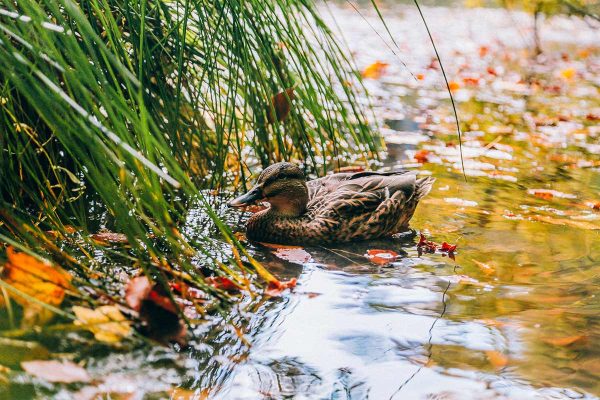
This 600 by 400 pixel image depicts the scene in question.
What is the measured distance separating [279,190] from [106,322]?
1.58m

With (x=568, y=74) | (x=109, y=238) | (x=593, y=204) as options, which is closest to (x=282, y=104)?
(x=109, y=238)

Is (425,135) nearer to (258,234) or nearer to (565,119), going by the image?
(565,119)

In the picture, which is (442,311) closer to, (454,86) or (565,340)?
(565,340)

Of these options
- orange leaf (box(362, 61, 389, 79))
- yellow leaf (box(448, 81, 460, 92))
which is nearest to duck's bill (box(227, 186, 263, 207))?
yellow leaf (box(448, 81, 460, 92))

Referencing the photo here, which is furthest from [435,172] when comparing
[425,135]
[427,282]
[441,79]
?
[441,79]

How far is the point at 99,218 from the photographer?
124 inches

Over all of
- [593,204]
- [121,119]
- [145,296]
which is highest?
[121,119]

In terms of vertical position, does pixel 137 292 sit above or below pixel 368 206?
above

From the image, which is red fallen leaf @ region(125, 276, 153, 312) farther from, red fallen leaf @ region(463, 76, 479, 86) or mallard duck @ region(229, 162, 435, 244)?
red fallen leaf @ region(463, 76, 479, 86)

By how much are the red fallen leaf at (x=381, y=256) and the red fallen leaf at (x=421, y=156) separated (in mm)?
1747

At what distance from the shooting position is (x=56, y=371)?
1931mm

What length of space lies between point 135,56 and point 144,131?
3.42 ft

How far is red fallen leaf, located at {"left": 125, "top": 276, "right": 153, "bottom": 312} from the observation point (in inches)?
82.9

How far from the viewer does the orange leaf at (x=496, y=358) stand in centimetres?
226
